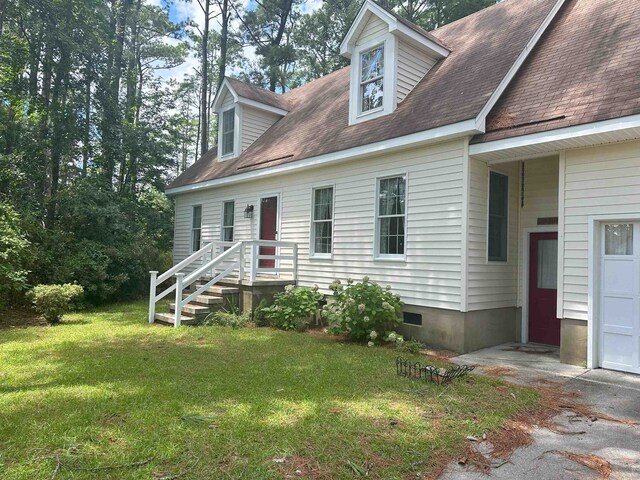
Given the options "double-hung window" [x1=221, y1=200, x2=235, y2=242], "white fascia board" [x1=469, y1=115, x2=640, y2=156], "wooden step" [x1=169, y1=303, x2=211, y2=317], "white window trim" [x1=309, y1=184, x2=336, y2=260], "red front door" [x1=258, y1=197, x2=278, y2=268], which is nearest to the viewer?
"white fascia board" [x1=469, y1=115, x2=640, y2=156]

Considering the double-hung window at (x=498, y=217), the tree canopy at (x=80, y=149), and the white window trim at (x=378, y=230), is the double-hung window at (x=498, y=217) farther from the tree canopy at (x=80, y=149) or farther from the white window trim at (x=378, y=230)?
the tree canopy at (x=80, y=149)

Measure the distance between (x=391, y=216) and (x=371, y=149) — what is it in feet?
4.58

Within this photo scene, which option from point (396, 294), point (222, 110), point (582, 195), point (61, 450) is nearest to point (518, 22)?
point (582, 195)

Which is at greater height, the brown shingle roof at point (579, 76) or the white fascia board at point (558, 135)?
the brown shingle roof at point (579, 76)

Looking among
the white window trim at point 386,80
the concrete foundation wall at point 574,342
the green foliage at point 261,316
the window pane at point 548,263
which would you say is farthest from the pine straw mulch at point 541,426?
the white window trim at point 386,80

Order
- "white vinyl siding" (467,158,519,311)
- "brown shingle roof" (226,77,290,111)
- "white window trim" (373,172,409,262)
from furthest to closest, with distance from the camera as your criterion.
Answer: "brown shingle roof" (226,77,290,111) < "white window trim" (373,172,409,262) < "white vinyl siding" (467,158,519,311)

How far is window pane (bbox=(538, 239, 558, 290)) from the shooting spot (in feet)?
26.1

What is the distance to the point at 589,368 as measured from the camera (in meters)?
6.18

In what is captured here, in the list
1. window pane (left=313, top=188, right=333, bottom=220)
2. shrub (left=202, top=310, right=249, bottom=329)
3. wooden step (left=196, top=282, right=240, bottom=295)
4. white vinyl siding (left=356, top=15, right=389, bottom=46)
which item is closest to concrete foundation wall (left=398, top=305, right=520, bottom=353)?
window pane (left=313, top=188, right=333, bottom=220)

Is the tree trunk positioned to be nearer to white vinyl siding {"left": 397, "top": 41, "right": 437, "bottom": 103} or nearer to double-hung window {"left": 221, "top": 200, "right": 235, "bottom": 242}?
double-hung window {"left": 221, "top": 200, "right": 235, "bottom": 242}

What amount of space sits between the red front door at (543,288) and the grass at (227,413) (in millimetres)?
3387

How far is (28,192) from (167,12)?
1683 cm

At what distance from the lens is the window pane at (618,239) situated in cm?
609

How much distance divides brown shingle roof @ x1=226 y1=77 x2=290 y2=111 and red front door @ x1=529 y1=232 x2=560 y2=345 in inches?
361
